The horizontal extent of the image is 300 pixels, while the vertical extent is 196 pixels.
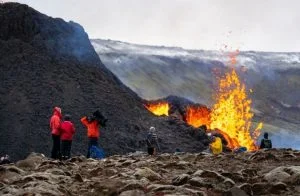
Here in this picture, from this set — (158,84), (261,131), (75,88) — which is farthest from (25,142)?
(158,84)

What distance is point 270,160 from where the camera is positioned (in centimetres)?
1245

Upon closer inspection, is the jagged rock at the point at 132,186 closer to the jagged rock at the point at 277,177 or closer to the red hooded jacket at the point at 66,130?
the jagged rock at the point at 277,177

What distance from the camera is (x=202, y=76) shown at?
386 ft

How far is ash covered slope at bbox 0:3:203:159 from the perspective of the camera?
34.4 metres

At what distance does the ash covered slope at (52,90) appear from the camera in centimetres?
3441

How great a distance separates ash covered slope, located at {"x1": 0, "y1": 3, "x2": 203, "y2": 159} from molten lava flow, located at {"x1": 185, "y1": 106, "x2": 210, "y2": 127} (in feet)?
38.3

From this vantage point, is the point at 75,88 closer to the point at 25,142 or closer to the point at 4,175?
the point at 25,142

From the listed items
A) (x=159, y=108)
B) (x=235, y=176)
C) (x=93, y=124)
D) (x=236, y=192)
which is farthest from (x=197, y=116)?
(x=236, y=192)

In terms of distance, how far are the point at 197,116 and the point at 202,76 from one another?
60.2 meters

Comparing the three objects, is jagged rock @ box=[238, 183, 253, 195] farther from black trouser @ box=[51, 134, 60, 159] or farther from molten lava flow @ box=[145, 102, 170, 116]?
molten lava flow @ box=[145, 102, 170, 116]

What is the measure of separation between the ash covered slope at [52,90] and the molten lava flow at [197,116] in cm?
1169

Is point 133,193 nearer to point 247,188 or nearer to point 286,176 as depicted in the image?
point 247,188

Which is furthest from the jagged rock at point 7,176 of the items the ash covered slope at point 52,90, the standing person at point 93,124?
the ash covered slope at point 52,90

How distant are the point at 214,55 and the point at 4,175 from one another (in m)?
129
